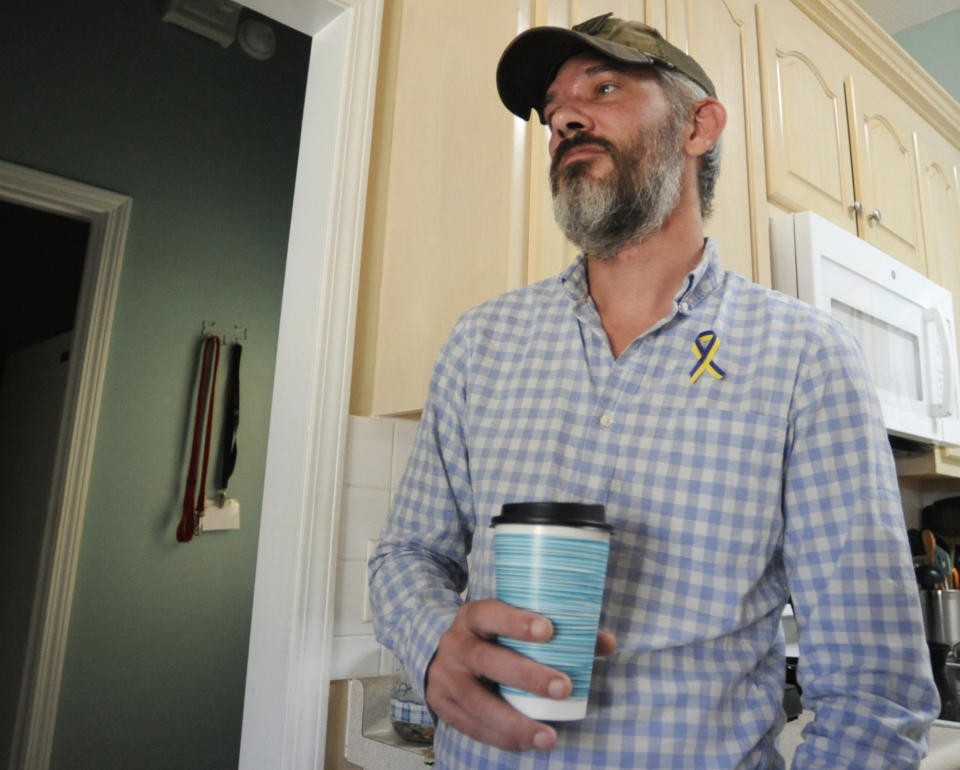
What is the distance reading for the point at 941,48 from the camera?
305 cm

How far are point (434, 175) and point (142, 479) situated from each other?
1669mm

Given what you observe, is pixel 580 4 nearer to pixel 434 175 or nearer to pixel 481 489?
pixel 434 175

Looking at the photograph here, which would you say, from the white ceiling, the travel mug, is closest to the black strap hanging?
the travel mug

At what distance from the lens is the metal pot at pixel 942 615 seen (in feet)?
7.06

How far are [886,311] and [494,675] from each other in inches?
64.9

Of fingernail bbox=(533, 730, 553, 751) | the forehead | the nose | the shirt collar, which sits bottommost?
fingernail bbox=(533, 730, 553, 751)

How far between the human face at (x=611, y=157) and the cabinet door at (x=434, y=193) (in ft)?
0.88

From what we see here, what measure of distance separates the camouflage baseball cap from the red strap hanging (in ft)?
6.35

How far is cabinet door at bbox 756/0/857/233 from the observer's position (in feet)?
5.93

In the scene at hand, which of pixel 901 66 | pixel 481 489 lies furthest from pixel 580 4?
pixel 901 66

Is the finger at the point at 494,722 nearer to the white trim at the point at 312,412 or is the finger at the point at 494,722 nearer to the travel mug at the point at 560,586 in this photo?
the travel mug at the point at 560,586

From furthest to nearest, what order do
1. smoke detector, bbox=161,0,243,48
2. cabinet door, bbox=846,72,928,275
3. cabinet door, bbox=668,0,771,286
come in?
smoke detector, bbox=161,0,243,48, cabinet door, bbox=846,72,928,275, cabinet door, bbox=668,0,771,286

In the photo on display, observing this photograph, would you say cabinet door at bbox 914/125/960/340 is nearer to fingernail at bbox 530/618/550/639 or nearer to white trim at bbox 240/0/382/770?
white trim at bbox 240/0/382/770

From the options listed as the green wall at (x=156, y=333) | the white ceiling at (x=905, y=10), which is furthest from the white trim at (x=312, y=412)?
the white ceiling at (x=905, y=10)
